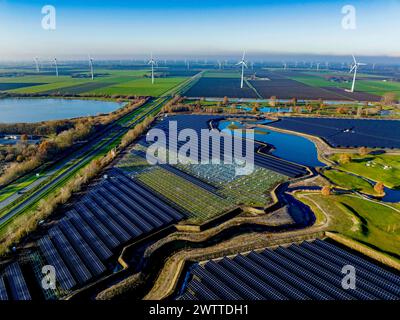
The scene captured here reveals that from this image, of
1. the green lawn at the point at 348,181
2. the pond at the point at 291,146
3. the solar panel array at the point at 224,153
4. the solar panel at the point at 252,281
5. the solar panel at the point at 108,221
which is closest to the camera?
the solar panel at the point at 252,281

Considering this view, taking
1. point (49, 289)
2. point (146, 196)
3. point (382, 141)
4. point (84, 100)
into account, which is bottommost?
point (49, 289)

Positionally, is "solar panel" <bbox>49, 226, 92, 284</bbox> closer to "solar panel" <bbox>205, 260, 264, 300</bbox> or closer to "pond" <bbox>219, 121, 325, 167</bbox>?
"solar panel" <bbox>205, 260, 264, 300</bbox>

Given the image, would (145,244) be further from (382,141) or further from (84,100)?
(84,100)

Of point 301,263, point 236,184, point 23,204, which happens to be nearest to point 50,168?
point 23,204

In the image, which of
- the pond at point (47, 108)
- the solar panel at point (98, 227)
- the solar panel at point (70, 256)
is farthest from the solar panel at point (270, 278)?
the pond at point (47, 108)

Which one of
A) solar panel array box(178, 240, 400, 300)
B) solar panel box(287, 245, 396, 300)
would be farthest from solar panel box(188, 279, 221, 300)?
solar panel box(287, 245, 396, 300)

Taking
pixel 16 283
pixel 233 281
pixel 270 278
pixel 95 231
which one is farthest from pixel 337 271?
pixel 16 283

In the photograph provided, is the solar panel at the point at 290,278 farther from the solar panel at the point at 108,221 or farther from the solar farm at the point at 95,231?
the solar panel at the point at 108,221
